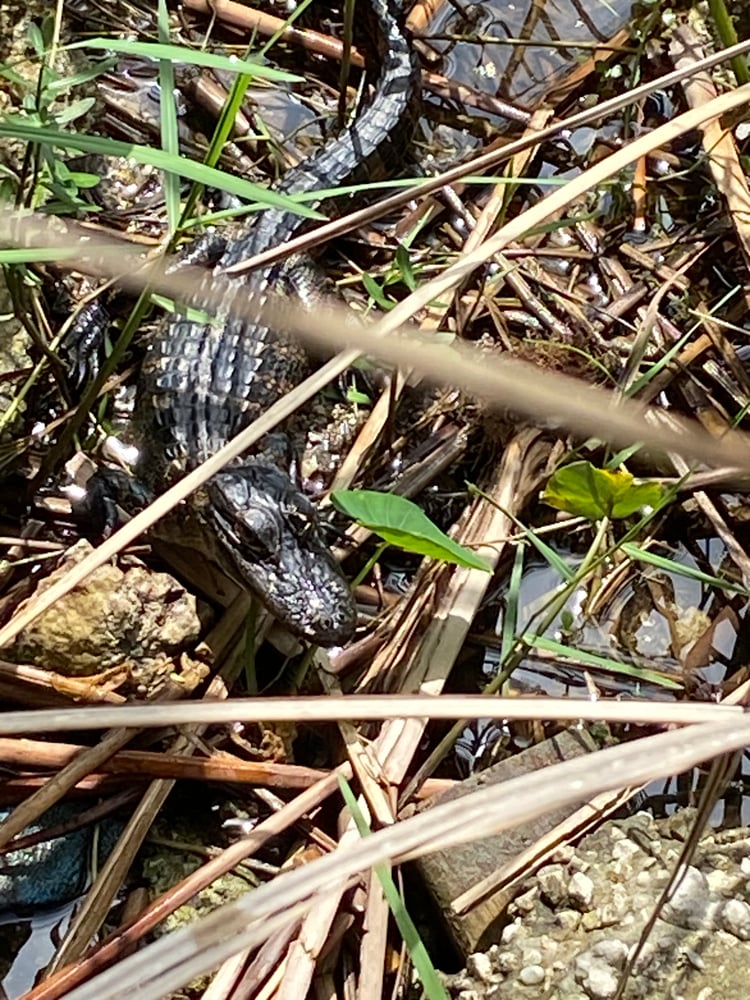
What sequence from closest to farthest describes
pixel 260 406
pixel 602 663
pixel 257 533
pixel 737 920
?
pixel 737 920, pixel 602 663, pixel 257 533, pixel 260 406

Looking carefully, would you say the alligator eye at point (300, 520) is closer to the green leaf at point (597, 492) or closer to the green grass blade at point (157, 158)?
the green leaf at point (597, 492)

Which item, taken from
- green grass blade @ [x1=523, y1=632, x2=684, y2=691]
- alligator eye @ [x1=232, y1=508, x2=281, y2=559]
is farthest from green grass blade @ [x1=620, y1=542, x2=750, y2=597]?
alligator eye @ [x1=232, y1=508, x2=281, y2=559]

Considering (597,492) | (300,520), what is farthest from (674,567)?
(300,520)

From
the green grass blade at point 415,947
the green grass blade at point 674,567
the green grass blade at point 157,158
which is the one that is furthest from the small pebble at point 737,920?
the green grass blade at point 157,158

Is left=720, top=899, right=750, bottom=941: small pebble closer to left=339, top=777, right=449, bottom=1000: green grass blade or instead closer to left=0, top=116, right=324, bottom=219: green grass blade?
left=339, top=777, right=449, bottom=1000: green grass blade

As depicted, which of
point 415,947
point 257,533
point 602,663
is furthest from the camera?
point 257,533

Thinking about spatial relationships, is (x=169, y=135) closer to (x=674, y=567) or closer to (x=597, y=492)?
(x=597, y=492)

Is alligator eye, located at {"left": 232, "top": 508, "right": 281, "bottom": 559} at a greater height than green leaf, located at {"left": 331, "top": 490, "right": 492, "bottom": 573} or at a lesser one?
lesser
